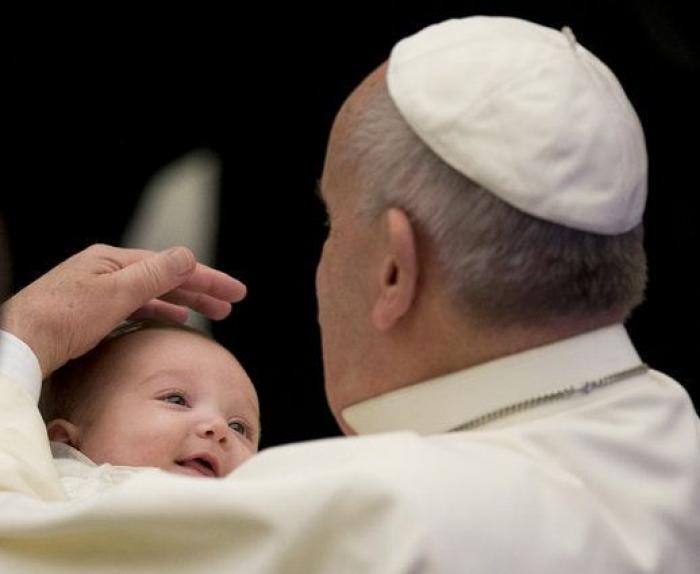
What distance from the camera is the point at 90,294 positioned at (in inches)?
110

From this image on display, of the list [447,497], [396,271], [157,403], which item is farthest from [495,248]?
[157,403]

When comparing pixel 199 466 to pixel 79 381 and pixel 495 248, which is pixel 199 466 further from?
pixel 495 248

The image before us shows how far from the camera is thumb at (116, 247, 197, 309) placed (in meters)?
2.84

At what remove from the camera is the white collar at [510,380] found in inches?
86.7

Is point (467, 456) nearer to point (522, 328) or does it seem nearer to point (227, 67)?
point (522, 328)

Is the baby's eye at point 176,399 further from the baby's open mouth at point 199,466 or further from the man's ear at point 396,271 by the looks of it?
the man's ear at point 396,271

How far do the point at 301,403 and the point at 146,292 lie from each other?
1.30 m

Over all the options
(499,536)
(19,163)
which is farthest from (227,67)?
(499,536)

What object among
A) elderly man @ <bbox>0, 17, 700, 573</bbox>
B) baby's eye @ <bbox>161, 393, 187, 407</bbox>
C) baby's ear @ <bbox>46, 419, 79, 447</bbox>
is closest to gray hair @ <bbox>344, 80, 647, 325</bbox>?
elderly man @ <bbox>0, 17, 700, 573</bbox>

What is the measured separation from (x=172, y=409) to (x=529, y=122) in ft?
3.24

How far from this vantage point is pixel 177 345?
3062 mm

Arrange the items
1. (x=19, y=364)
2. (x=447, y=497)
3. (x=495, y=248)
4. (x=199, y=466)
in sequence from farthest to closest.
→ (x=199, y=466) → (x=19, y=364) → (x=495, y=248) → (x=447, y=497)

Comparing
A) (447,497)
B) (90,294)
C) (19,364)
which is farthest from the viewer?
(90,294)

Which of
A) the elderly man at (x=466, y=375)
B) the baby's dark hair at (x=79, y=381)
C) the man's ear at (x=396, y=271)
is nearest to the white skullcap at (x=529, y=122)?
the elderly man at (x=466, y=375)
